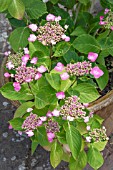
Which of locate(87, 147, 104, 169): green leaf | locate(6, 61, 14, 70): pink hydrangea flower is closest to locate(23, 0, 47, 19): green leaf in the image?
locate(6, 61, 14, 70): pink hydrangea flower

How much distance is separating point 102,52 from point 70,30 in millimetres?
214

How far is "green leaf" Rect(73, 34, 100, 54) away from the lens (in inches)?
61.4

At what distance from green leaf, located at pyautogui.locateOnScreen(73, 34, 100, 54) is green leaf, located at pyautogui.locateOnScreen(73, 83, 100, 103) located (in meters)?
0.15

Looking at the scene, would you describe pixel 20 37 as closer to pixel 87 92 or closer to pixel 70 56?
pixel 70 56

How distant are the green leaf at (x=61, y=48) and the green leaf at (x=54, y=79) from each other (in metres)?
0.11

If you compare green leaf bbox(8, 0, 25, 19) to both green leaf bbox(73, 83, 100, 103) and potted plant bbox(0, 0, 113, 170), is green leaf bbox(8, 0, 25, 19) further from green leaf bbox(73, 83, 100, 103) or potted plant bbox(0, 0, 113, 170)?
green leaf bbox(73, 83, 100, 103)

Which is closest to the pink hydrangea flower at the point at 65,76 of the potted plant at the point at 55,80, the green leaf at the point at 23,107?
the potted plant at the point at 55,80

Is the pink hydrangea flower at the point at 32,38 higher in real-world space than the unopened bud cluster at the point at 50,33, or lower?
lower

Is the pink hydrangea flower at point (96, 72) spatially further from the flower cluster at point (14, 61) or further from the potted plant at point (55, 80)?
the flower cluster at point (14, 61)

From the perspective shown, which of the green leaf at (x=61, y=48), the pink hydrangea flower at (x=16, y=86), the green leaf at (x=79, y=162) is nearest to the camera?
the pink hydrangea flower at (x=16, y=86)

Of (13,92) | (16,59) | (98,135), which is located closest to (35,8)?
(16,59)

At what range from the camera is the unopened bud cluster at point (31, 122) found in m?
1.47

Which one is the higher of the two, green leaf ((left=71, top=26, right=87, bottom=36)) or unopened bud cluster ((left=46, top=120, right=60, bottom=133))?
green leaf ((left=71, top=26, right=87, bottom=36))

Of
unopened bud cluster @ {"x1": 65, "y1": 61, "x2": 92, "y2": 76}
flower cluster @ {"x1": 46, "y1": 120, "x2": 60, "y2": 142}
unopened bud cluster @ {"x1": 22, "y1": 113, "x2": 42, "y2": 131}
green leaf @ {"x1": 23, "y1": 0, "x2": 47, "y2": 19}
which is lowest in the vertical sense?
flower cluster @ {"x1": 46, "y1": 120, "x2": 60, "y2": 142}
